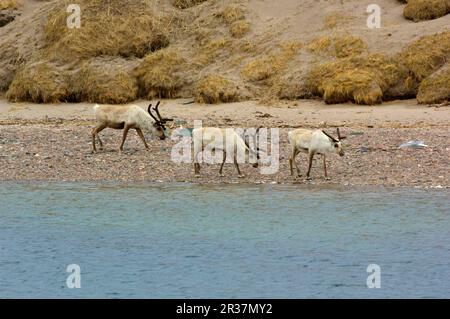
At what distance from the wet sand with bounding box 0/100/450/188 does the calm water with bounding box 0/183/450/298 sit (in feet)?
2.47

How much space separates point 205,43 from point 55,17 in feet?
15.3

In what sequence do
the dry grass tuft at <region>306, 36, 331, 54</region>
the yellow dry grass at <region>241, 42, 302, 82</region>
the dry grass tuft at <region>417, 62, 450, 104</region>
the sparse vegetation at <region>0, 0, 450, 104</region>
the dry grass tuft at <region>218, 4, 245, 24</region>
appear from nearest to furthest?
the dry grass tuft at <region>417, 62, 450, 104</region> < the sparse vegetation at <region>0, 0, 450, 104</region> < the dry grass tuft at <region>306, 36, 331, 54</region> < the yellow dry grass at <region>241, 42, 302, 82</region> < the dry grass tuft at <region>218, 4, 245, 24</region>

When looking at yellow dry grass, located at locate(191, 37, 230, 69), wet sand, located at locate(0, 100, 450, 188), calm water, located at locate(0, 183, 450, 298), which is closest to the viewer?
calm water, located at locate(0, 183, 450, 298)

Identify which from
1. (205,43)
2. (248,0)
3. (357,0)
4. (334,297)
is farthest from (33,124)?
(334,297)

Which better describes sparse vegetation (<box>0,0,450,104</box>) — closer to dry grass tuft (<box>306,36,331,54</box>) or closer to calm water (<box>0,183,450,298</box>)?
dry grass tuft (<box>306,36,331,54</box>)

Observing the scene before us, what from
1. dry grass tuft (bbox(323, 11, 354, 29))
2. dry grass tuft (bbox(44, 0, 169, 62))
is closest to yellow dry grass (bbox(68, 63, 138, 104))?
dry grass tuft (bbox(44, 0, 169, 62))

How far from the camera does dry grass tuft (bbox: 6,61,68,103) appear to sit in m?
23.8

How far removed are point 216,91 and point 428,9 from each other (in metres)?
5.74

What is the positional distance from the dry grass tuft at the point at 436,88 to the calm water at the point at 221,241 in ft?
19.4

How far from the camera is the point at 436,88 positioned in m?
20.4

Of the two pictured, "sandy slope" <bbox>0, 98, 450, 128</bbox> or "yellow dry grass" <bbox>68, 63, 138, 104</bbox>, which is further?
"yellow dry grass" <bbox>68, 63, 138, 104</bbox>

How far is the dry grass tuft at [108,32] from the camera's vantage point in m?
25.0

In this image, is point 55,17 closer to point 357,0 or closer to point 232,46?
point 232,46

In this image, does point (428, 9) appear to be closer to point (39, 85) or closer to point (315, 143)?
point (315, 143)
